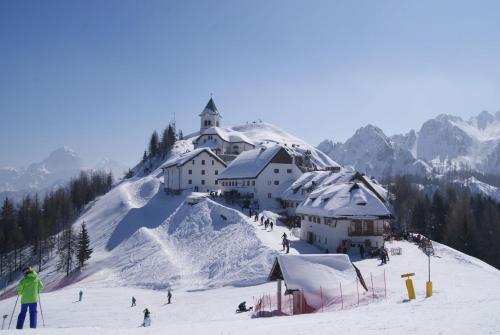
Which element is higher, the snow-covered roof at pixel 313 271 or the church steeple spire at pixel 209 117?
the church steeple spire at pixel 209 117

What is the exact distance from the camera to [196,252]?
49656 millimetres

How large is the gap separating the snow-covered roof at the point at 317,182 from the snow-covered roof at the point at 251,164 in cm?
626

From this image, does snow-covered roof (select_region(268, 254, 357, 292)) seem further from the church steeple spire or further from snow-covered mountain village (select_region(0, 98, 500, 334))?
the church steeple spire

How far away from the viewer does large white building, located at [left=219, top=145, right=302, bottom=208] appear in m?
65.2

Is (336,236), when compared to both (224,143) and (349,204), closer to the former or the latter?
(349,204)

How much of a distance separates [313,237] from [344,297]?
24687 mm

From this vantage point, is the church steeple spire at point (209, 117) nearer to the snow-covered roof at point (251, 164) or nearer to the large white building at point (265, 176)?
the snow-covered roof at point (251, 164)

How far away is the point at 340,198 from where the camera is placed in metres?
43.5

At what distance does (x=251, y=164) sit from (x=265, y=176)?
13.7 feet

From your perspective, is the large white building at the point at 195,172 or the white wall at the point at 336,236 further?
the large white building at the point at 195,172

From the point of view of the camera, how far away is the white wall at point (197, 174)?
7306 centimetres

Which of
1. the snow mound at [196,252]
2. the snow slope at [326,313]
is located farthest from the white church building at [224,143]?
the snow slope at [326,313]

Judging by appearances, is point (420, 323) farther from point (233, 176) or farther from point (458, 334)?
point (233, 176)

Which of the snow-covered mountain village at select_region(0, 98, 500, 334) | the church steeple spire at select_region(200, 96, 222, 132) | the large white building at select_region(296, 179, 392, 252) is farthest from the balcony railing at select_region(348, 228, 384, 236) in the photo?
the church steeple spire at select_region(200, 96, 222, 132)
